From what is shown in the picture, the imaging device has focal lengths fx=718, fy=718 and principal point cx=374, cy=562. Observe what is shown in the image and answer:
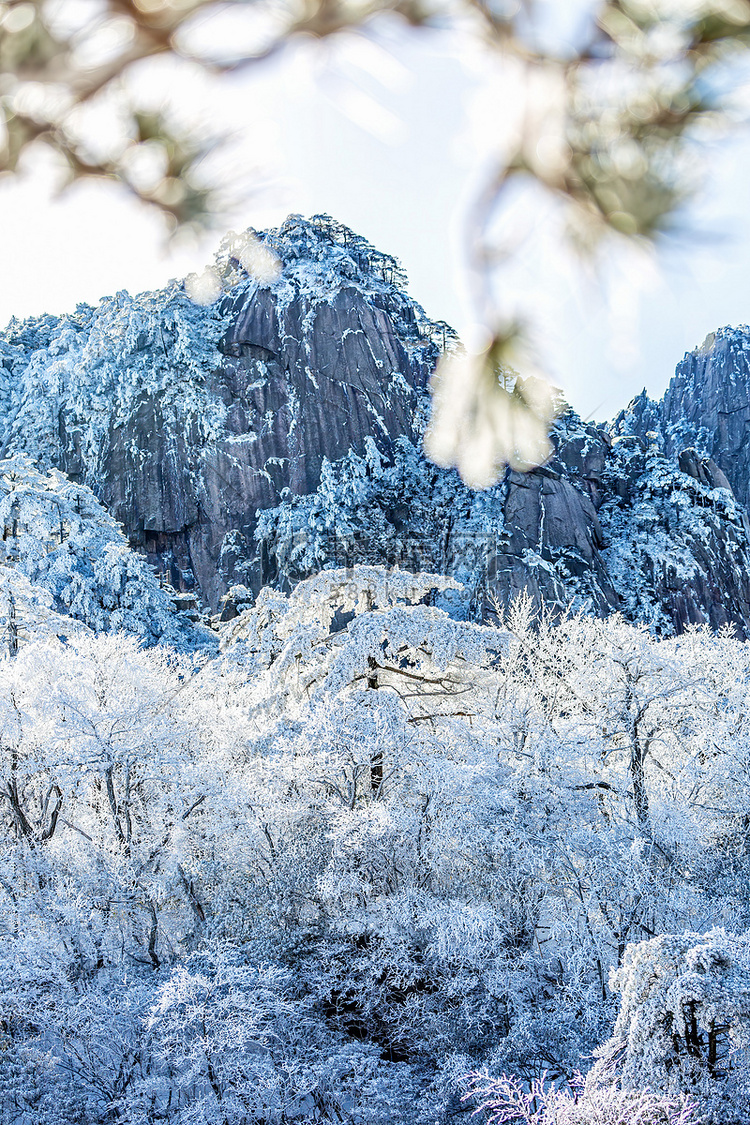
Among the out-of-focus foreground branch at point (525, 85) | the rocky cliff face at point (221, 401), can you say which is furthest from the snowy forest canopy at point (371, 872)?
the rocky cliff face at point (221, 401)

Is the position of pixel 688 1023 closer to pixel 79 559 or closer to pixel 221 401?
pixel 79 559

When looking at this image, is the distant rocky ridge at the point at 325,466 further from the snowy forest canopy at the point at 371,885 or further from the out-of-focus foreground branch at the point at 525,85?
the out-of-focus foreground branch at the point at 525,85

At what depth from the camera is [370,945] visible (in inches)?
382

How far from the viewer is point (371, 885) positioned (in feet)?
32.1

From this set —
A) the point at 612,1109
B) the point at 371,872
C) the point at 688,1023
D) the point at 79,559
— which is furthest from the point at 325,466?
the point at 612,1109

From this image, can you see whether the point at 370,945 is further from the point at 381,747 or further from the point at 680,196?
the point at 680,196

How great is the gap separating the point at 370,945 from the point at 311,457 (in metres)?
32.0

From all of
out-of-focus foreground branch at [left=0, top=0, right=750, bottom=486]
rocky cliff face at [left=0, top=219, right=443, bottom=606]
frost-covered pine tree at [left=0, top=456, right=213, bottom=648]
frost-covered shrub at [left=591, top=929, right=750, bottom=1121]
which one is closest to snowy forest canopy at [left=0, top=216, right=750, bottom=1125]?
frost-covered shrub at [left=591, top=929, right=750, bottom=1121]

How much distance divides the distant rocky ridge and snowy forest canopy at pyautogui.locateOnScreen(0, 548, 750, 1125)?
65.6 ft

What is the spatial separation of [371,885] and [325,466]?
30.8 m

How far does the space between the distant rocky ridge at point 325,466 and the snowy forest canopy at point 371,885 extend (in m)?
20.0

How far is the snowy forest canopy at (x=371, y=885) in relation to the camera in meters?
7.59

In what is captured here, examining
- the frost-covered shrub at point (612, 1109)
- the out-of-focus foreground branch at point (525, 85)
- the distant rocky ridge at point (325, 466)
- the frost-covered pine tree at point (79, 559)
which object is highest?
the distant rocky ridge at point (325, 466)

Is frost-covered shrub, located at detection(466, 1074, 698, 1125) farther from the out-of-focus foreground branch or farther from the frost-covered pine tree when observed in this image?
the frost-covered pine tree
